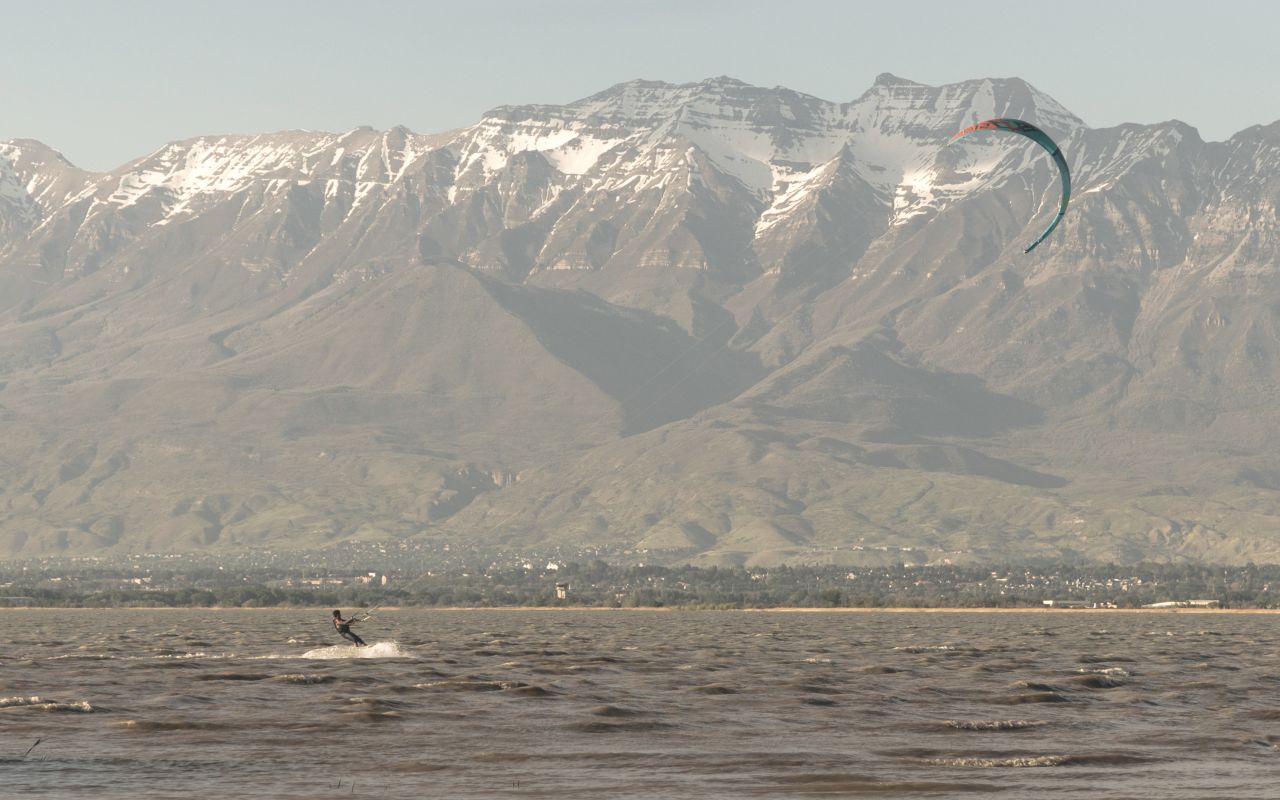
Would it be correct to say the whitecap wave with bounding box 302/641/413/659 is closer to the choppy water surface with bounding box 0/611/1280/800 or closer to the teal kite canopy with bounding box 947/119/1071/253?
the choppy water surface with bounding box 0/611/1280/800

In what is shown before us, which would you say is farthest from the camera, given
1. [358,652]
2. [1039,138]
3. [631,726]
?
[358,652]

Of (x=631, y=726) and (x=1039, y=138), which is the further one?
(x=1039, y=138)

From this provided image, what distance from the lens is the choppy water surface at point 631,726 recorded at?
70.2 meters

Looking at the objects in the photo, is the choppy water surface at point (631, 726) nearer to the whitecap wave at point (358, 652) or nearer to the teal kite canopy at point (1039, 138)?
the whitecap wave at point (358, 652)

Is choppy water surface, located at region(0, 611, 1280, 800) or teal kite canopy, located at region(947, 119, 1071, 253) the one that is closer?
choppy water surface, located at region(0, 611, 1280, 800)

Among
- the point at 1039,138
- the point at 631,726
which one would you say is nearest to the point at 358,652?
the point at 631,726

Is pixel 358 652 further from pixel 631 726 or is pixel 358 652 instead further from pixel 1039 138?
pixel 1039 138

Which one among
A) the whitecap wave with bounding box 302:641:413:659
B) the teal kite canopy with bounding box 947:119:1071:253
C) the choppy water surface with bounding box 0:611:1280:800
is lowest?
the whitecap wave with bounding box 302:641:413:659

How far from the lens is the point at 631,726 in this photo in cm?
8931

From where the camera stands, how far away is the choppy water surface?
2766 inches

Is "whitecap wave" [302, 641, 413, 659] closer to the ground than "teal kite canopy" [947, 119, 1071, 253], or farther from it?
closer to the ground

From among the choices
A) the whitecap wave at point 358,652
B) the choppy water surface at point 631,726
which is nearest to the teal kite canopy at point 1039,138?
the choppy water surface at point 631,726

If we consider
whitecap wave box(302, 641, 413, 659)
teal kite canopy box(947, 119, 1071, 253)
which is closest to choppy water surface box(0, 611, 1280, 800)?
whitecap wave box(302, 641, 413, 659)

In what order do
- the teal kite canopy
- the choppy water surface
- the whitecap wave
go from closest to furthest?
the choppy water surface, the teal kite canopy, the whitecap wave
